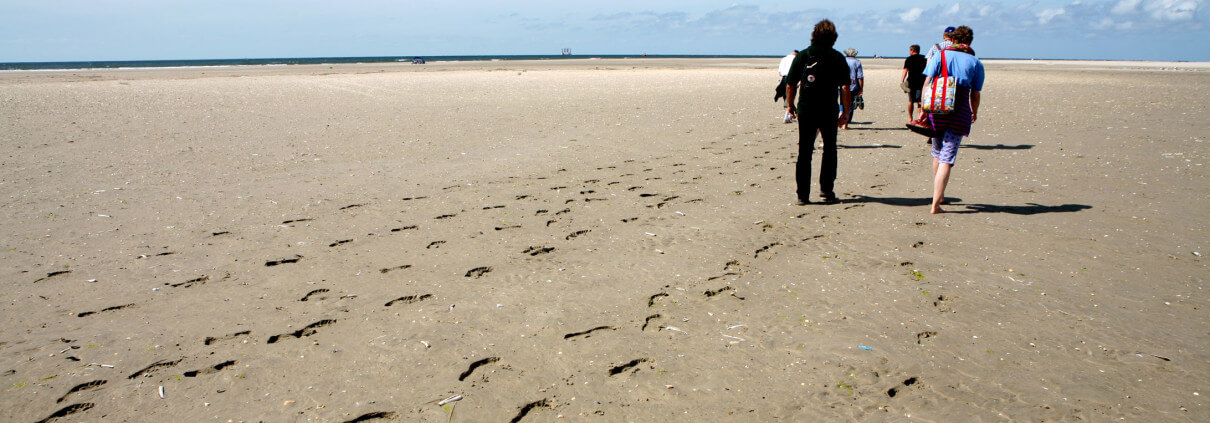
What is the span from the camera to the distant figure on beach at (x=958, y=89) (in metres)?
5.92

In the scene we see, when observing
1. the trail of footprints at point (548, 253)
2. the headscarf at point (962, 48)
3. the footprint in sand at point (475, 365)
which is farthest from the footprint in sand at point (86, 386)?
the headscarf at point (962, 48)

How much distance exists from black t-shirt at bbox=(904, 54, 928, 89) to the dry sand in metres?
1.77

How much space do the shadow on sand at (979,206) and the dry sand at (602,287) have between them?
0.16 feet

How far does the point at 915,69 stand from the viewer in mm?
11188

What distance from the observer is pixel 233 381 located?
Result: 11.0ft

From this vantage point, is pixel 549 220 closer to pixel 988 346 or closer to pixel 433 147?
pixel 988 346

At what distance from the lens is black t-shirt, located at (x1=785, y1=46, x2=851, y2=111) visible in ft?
20.9

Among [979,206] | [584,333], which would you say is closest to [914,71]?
[979,206]

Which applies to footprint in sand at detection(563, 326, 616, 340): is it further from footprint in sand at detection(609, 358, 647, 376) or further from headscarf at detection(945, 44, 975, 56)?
headscarf at detection(945, 44, 975, 56)

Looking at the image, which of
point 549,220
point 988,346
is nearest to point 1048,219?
point 988,346

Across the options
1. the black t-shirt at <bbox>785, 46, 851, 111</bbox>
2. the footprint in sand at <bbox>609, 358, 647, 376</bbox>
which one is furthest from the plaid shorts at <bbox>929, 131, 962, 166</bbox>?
the footprint in sand at <bbox>609, 358, 647, 376</bbox>

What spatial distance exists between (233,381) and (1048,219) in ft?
21.0

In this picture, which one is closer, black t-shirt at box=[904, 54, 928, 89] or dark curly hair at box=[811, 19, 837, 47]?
dark curly hair at box=[811, 19, 837, 47]

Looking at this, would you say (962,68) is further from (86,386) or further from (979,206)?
(86,386)
